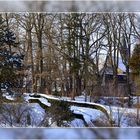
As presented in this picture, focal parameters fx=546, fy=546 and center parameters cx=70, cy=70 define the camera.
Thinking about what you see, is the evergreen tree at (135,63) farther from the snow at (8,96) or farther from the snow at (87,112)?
the snow at (8,96)

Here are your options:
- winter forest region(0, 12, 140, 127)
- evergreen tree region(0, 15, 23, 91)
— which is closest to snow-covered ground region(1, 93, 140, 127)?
winter forest region(0, 12, 140, 127)

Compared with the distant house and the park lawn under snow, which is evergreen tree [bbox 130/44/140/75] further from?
the park lawn under snow

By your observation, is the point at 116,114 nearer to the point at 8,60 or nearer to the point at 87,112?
the point at 87,112

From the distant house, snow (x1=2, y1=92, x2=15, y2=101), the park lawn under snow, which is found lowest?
the park lawn under snow

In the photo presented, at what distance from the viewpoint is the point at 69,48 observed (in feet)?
11.8

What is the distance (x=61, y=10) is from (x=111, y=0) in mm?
336

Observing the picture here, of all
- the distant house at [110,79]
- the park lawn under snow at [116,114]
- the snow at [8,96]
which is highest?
the distant house at [110,79]

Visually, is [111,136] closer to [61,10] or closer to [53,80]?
[53,80]

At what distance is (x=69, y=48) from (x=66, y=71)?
15 cm

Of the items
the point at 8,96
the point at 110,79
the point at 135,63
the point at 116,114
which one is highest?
the point at 135,63

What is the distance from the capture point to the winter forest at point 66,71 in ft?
11.7

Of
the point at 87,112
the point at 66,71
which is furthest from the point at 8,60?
the point at 87,112

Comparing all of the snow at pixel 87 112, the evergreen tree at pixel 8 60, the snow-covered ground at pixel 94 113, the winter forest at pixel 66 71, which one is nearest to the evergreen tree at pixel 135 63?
the winter forest at pixel 66 71

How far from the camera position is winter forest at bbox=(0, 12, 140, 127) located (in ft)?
11.7
